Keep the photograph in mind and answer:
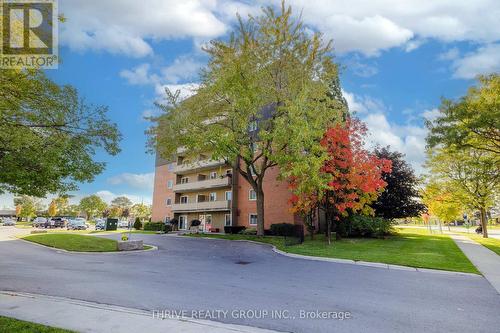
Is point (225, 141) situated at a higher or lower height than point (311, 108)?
lower

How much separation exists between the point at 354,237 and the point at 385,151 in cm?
924

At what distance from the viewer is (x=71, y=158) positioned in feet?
35.9

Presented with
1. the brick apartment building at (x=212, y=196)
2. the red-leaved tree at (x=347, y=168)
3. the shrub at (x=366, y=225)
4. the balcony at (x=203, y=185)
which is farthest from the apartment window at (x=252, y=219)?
the red-leaved tree at (x=347, y=168)

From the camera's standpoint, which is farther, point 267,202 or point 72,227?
point 72,227

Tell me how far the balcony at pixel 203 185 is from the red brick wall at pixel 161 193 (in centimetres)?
440

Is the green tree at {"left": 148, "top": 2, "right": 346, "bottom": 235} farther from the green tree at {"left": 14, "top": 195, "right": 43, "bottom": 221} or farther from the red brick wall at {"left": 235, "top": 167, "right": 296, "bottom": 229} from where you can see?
the green tree at {"left": 14, "top": 195, "right": 43, "bottom": 221}

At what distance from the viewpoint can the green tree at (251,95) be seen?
21.9m

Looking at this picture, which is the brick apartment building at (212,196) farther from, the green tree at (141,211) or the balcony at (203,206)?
the green tree at (141,211)

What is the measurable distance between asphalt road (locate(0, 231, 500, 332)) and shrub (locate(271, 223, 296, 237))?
1727cm

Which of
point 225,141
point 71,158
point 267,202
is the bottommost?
point 267,202

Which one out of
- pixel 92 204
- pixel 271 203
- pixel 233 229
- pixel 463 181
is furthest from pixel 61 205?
pixel 463 181

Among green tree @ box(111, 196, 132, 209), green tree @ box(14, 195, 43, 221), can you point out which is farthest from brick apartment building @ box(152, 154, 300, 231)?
green tree @ box(111, 196, 132, 209)

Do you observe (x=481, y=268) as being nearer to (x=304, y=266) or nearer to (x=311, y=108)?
(x=304, y=266)

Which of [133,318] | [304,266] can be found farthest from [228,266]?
[133,318]
